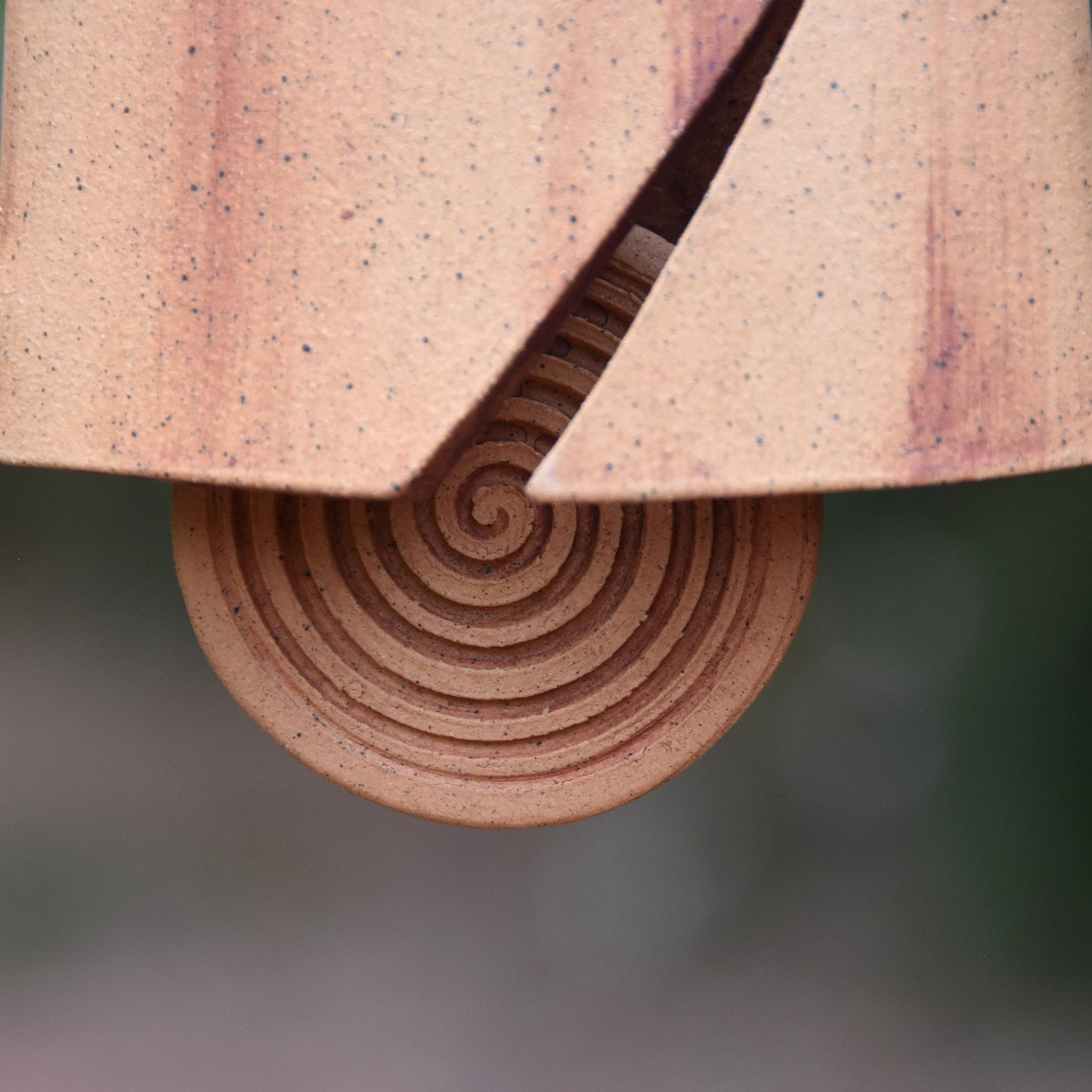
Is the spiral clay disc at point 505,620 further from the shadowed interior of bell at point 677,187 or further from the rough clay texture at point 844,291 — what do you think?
the rough clay texture at point 844,291

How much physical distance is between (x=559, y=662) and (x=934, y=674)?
822mm

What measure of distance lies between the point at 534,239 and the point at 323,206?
0.48ft

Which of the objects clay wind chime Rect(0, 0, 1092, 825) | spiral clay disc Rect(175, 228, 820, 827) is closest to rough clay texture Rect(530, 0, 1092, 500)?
clay wind chime Rect(0, 0, 1092, 825)

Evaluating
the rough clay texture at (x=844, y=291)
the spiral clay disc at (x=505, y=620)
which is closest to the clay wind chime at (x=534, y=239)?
the rough clay texture at (x=844, y=291)

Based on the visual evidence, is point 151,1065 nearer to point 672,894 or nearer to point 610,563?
point 672,894

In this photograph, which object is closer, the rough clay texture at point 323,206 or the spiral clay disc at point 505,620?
the rough clay texture at point 323,206

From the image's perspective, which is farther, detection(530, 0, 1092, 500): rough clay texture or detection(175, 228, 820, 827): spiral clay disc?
detection(175, 228, 820, 827): spiral clay disc

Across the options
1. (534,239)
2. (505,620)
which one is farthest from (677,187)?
(505,620)

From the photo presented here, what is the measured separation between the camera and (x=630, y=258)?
32.9 inches

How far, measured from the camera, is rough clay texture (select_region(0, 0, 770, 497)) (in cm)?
67

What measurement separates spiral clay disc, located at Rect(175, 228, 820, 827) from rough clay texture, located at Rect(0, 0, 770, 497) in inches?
6.9

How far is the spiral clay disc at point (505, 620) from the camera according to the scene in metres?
0.87

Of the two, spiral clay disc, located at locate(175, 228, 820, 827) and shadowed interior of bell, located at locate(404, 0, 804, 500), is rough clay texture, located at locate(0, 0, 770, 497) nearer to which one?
shadowed interior of bell, located at locate(404, 0, 804, 500)

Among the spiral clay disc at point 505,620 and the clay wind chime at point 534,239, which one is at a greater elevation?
the clay wind chime at point 534,239
